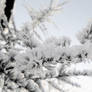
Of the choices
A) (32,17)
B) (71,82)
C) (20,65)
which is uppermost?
(32,17)

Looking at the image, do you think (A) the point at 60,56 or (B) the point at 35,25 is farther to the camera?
(B) the point at 35,25

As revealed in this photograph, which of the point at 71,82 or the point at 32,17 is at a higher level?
the point at 32,17

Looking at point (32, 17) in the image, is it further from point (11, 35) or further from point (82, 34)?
point (82, 34)

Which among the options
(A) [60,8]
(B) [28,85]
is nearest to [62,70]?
(B) [28,85]

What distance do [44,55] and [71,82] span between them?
0.38 m

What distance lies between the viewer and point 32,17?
3.63 feet

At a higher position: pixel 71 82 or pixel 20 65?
pixel 20 65

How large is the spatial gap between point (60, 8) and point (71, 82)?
498 mm

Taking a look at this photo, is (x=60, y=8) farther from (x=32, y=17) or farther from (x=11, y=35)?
(x=11, y=35)

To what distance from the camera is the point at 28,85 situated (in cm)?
81

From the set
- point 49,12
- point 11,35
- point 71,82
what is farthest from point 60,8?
point 71,82

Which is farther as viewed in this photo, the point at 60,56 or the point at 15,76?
the point at 15,76

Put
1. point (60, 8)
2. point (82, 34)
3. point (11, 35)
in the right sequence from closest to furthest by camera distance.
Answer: point (82, 34), point (11, 35), point (60, 8)

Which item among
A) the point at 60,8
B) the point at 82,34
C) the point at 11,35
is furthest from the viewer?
the point at 60,8
